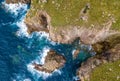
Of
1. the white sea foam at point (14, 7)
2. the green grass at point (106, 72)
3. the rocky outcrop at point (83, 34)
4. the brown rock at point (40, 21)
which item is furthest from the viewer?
the white sea foam at point (14, 7)

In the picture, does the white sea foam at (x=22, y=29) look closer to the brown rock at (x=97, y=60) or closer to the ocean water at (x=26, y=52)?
the ocean water at (x=26, y=52)

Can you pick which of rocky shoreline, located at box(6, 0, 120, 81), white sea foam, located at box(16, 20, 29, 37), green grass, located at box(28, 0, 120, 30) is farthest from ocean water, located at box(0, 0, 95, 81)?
green grass, located at box(28, 0, 120, 30)

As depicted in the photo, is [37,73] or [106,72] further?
[37,73]

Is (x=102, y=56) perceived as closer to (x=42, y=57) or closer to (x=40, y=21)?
(x=42, y=57)

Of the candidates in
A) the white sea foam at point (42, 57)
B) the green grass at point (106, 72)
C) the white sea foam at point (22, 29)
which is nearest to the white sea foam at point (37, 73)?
the white sea foam at point (42, 57)

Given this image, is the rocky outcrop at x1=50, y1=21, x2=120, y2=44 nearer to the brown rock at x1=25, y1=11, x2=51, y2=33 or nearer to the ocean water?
the ocean water

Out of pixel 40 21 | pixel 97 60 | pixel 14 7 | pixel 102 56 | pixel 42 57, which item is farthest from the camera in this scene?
pixel 14 7

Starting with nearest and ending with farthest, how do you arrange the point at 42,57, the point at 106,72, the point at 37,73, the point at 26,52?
the point at 106,72 → the point at 37,73 → the point at 42,57 → the point at 26,52

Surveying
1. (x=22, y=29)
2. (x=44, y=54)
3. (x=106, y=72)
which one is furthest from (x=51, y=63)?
(x=106, y=72)
